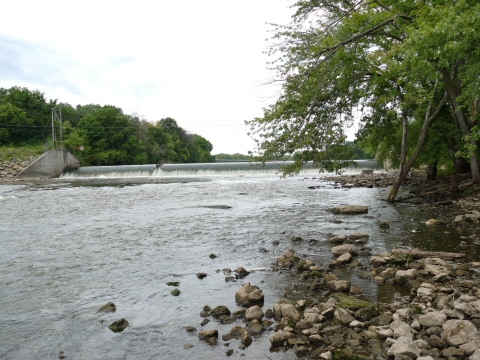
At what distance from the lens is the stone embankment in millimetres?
44225

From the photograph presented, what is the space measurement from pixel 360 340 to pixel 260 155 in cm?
1072

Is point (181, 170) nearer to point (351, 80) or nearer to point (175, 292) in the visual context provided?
point (351, 80)

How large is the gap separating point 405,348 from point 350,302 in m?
1.52

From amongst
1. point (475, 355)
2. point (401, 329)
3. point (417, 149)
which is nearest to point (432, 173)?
point (417, 149)

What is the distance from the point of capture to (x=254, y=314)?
17.4 feet

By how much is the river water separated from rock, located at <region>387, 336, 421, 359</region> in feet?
3.93

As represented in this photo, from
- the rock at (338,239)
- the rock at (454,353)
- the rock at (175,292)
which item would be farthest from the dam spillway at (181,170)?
the rock at (454,353)

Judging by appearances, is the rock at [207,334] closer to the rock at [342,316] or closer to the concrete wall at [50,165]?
the rock at [342,316]

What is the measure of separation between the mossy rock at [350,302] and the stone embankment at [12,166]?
4728cm

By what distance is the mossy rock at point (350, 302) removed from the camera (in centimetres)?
527

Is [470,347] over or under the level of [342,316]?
over

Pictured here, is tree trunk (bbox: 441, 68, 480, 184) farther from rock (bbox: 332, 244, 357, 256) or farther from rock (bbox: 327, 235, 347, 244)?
rock (bbox: 332, 244, 357, 256)

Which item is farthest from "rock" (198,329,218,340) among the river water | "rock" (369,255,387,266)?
"rock" (369,255,387,266)

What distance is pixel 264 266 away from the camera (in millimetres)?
8000
